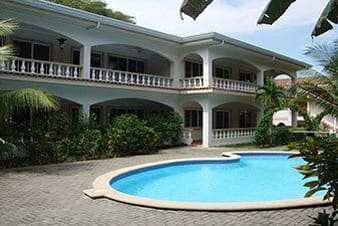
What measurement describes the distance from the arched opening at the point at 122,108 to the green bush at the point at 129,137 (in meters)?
3.26

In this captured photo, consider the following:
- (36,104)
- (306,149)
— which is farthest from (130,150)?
(306,149)

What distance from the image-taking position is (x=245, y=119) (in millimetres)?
30281

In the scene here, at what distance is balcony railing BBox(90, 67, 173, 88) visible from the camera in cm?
1811

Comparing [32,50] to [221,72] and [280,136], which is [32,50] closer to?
[221,72]

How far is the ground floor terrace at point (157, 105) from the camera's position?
16786mm

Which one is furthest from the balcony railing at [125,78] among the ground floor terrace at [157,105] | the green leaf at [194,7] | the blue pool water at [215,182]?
the green leaf at [194,7]

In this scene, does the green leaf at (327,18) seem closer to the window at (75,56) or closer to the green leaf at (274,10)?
the green leaf at (274,10)

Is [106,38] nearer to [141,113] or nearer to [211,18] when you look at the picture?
[141,113]

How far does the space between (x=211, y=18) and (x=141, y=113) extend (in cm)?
1825

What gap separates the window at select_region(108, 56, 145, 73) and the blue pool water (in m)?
9.63

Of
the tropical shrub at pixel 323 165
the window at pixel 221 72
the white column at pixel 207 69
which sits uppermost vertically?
the window at pixel 221 72

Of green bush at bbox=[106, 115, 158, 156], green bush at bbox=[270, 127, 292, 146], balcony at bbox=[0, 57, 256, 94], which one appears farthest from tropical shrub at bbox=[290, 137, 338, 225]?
green bush at bbox=[270, 127, 292, 146]

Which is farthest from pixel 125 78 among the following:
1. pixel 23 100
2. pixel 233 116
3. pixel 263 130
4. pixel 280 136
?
pixel 233 116

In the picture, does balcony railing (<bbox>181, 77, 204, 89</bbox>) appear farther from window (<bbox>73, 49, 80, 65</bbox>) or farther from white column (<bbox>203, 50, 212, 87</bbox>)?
window (<bbox>73, 49, 80, 65</bbox>)
